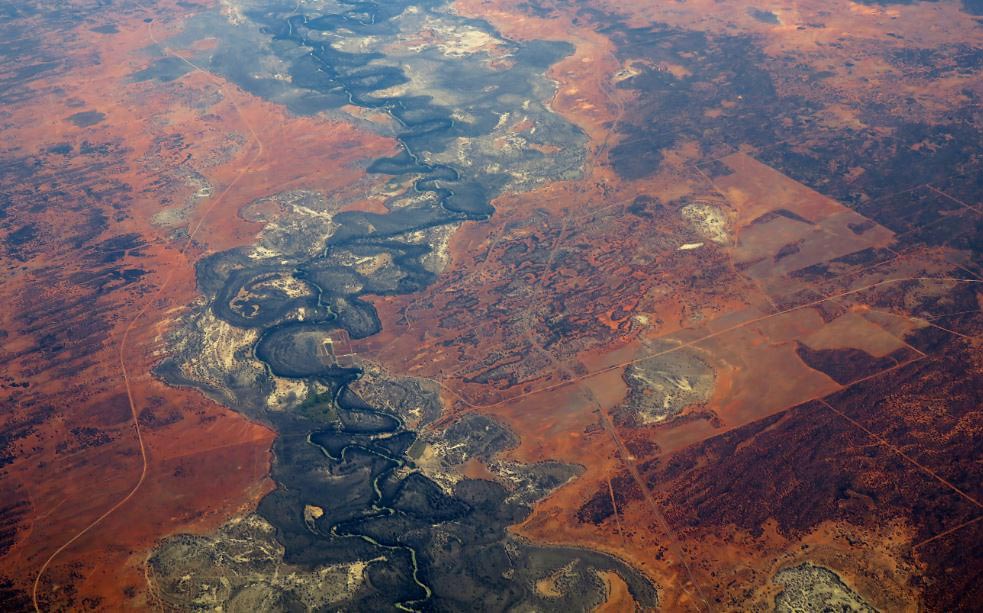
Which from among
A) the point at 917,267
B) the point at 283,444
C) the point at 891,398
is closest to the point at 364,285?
the point at 283,444

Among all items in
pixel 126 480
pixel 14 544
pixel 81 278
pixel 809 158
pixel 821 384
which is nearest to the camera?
pixel 14 544

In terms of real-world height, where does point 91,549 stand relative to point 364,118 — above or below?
below

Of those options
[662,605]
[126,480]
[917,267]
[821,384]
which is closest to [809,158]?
[917,267]

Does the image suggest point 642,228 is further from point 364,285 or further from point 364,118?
point 364,118

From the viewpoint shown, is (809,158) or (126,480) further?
(809,158)

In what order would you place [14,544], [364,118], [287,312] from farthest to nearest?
1. [364,118]
2. [287,312]
3. [14,544]

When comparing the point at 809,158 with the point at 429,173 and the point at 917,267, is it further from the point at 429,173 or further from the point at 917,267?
the point at 429,173
